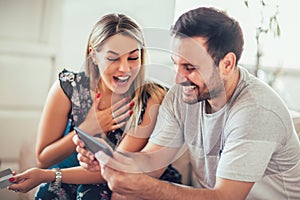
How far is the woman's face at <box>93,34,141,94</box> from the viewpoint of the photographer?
1160 mm

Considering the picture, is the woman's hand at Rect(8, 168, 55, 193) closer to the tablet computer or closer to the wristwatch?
the wristwatch

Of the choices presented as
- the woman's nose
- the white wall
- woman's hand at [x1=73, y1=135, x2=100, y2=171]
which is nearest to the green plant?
the white wall

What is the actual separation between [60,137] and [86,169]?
138 millimetres

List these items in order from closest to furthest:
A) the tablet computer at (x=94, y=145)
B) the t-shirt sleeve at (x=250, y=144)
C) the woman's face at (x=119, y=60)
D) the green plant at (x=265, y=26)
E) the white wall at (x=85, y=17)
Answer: the tablet computer at (x=94, y=145) < the t-shirt sleeve at (x=250, y=144) < the woman's face at (x=119, y=60) < the white wall at (x=85, y=17) < the green plant at (x=265, y=26)

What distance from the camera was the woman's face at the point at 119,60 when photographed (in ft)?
3.81

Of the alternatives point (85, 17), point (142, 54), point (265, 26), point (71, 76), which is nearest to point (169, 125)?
point (142, 54)

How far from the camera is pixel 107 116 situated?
1.25 m

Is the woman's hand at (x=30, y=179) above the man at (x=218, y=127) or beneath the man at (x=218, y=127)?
beneath

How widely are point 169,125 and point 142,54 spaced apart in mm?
199

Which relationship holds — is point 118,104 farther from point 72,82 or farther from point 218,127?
point 218,127

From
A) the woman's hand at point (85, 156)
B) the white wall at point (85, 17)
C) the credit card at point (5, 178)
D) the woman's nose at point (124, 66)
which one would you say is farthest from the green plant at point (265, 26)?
the credit card at point (5, 178)

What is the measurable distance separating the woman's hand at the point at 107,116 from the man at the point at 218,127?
0.31 feet

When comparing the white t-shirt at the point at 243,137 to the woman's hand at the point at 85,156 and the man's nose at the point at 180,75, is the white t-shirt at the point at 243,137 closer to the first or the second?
the man's nose at the point at 180,75

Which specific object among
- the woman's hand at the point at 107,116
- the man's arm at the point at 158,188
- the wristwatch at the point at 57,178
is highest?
the woman's hand at the point at 107,116
